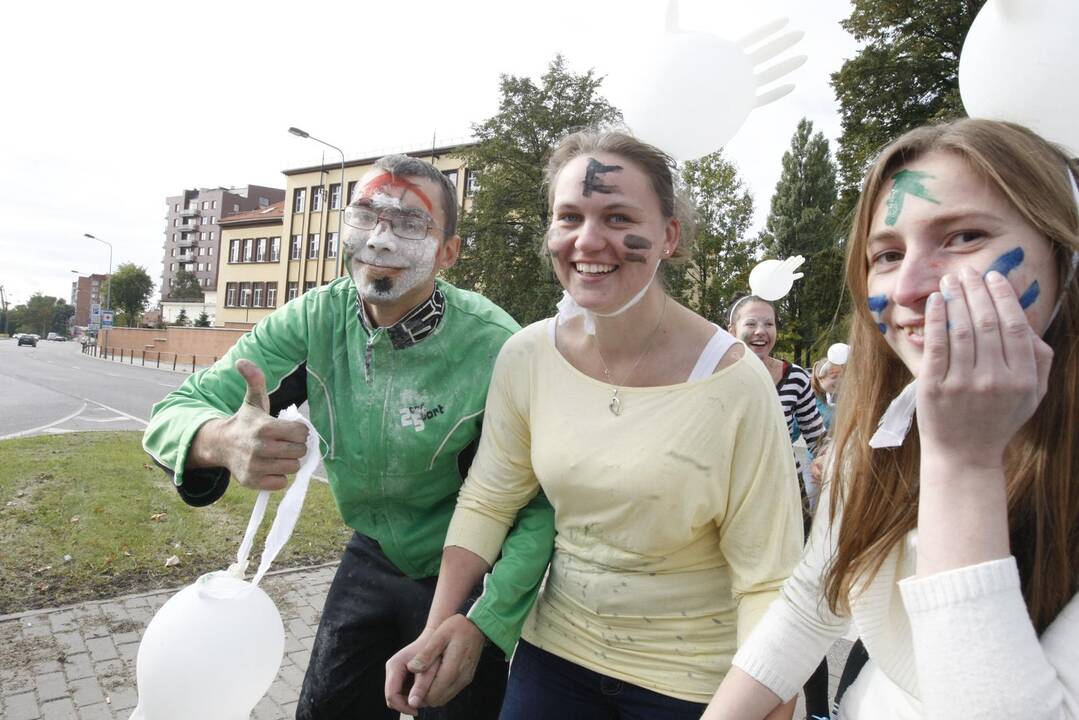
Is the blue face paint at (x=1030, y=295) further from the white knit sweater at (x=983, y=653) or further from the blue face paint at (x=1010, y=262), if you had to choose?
the white knit sweater at (x=983, y=653)

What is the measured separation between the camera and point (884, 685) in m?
1.14

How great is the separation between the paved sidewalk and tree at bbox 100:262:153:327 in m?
71.4

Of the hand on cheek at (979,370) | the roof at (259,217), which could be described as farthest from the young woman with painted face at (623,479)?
the roof at (259,217)

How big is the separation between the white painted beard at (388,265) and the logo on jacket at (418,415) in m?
0.37

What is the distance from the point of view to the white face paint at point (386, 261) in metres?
2.29

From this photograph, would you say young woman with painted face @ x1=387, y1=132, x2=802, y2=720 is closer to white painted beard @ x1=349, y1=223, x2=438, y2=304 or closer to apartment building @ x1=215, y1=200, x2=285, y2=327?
white painted beard @ x1=349, y1=223, x2=438, y2=304

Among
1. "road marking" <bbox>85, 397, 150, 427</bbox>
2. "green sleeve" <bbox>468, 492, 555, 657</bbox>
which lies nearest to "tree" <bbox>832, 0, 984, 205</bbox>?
"green sleeve" <bbox>468, 492, 555, 657</bbox>

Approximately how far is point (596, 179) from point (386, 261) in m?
0.81

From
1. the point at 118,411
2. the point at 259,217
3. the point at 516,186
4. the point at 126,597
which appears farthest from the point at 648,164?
the point at 259,217

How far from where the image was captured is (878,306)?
1.13 m

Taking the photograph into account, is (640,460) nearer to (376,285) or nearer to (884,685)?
(884,685)

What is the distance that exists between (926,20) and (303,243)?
39.0m

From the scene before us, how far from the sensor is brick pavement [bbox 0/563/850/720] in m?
3.25

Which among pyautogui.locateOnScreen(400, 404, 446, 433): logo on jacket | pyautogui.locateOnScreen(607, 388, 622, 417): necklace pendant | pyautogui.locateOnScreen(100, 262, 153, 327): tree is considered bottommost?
pyautogui.locateOnScreen(400, 404, 446, 433): logo on jacket
